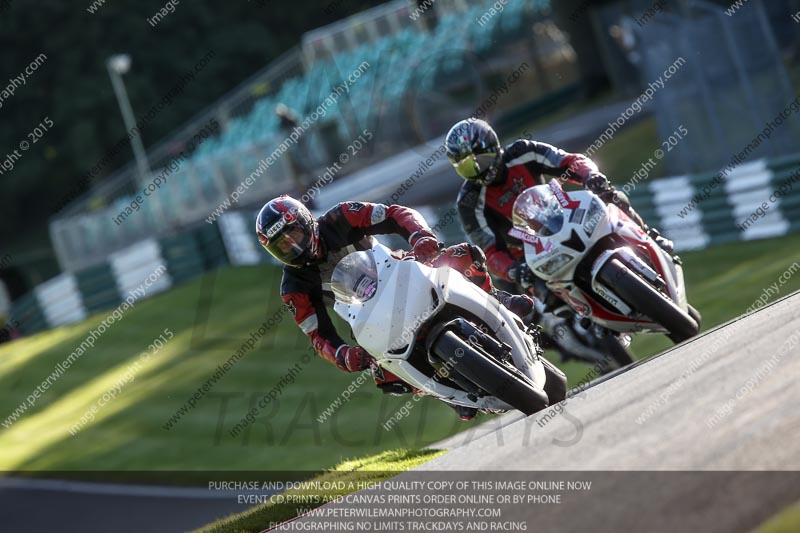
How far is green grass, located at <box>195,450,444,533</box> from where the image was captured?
24.7 feet

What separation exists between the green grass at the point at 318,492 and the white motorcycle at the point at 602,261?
1.69 m

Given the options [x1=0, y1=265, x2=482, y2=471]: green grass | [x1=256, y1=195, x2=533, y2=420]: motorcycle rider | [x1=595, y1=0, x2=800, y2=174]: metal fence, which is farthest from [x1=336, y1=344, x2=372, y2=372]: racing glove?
[x1=595, y1=0, x2=800, y2=174]: metal fence

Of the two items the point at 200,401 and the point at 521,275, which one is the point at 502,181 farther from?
the point at 200,401

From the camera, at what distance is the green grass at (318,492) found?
24.7 ft

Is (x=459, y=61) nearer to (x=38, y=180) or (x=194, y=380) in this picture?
(x=194, y=380)

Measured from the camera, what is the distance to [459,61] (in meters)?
31.0

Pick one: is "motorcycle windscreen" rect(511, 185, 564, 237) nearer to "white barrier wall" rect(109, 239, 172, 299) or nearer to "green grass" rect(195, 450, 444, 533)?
"green grass" rect(195, 450, 444, 533)

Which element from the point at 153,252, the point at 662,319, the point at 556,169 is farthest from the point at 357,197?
the point at 662,319

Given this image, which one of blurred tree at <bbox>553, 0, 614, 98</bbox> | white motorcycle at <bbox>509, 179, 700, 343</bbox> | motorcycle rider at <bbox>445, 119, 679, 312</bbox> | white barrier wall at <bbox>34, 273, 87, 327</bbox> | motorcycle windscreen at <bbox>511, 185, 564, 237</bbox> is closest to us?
white motorcycle at <bbox>509, 179, 700, 343</bbox>

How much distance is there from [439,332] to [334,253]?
136 centimetres

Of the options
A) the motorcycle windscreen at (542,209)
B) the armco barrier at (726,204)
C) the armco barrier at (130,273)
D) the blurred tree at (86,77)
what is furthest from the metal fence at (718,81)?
the blurred tree at (86,77)

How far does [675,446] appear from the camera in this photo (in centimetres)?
503

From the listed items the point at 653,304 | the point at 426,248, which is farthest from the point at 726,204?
the point at 426,248

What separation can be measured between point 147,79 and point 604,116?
2861cm
